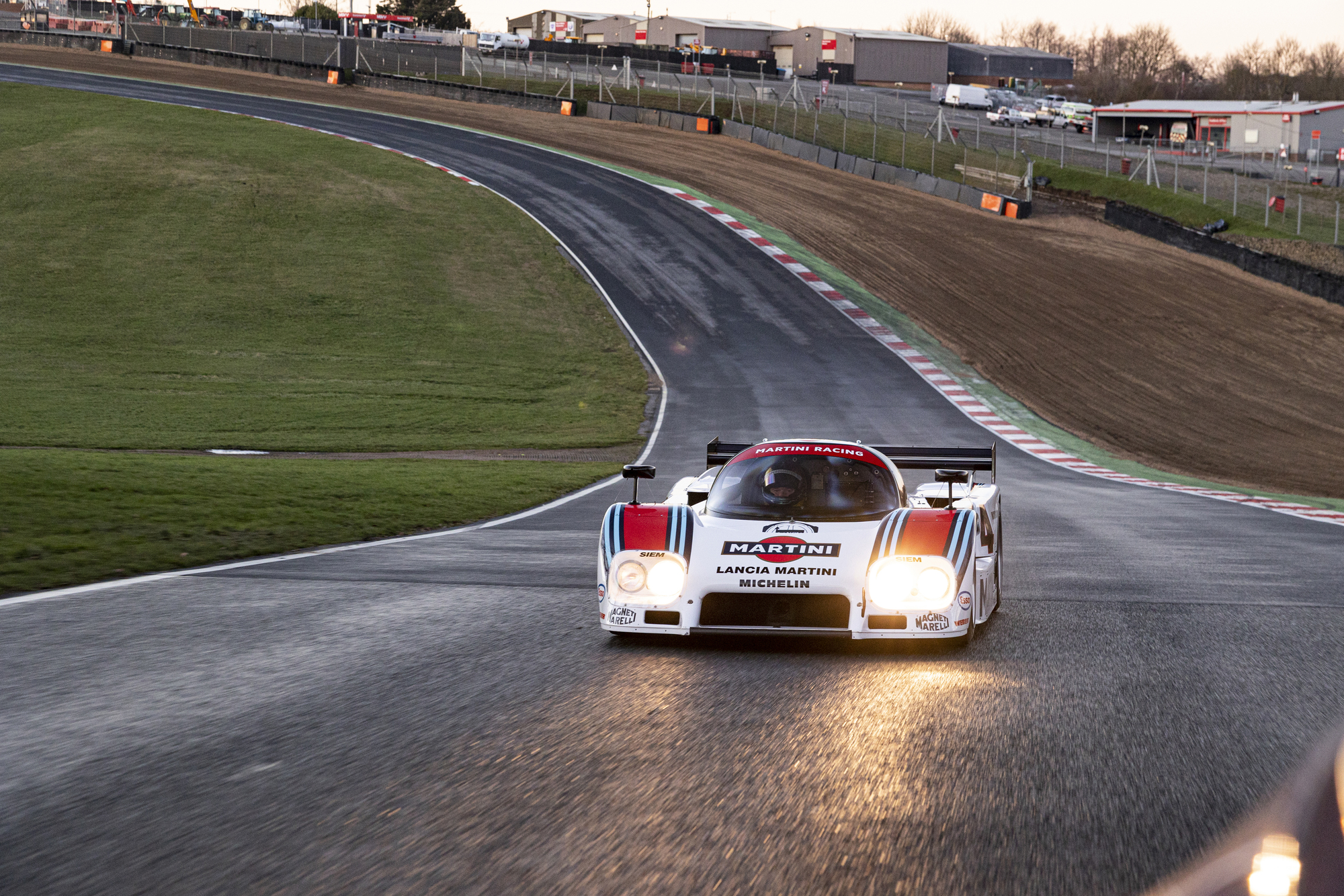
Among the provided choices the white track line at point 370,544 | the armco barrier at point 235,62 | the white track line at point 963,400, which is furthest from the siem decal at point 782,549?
the armco barrier at point 235,62

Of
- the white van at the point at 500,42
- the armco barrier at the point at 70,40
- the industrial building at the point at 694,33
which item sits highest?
the industrial building at the point at 694,33

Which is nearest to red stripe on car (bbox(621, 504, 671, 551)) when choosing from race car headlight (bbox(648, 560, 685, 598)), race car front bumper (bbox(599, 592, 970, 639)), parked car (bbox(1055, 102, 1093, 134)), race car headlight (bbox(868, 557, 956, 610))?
race car headlight (bbox(648, 560, 685, 598))

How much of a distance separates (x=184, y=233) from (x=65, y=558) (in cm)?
2977

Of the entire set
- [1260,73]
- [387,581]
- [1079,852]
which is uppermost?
[1260,73]

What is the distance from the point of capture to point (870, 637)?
7.38 metres

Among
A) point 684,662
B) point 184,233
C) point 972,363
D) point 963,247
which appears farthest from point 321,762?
point 963,247

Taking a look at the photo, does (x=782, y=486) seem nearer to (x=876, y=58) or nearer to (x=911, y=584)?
(x=911, y=584)

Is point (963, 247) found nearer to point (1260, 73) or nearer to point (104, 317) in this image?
point (104, 317)

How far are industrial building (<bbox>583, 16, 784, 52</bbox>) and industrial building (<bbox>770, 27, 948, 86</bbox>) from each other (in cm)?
785

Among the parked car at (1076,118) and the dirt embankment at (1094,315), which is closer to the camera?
the dirt embankment at (1094,315)

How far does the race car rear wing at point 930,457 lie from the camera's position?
10.1m

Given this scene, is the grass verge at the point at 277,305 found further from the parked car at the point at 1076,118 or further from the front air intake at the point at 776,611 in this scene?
→ the parked car at the point at 1076,118

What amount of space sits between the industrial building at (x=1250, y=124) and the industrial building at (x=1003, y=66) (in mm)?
26230

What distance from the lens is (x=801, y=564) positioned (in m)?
7.47
